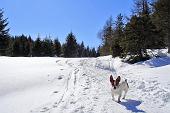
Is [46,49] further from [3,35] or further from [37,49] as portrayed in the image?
[3,35]

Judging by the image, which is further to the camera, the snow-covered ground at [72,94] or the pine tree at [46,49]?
the pine tree at [46,49]

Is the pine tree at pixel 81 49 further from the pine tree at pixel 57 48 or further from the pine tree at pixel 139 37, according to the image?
the pine tree at pixel 139 37

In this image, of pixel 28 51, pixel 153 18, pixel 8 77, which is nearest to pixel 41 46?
pixel 28 51

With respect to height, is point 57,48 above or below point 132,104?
above

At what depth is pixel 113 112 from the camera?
13.1 meters

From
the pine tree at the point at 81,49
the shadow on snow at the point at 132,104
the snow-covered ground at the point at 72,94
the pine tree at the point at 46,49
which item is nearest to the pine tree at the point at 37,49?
the pine tree at the point at 46,49

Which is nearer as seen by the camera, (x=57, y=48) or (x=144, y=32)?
(x=144, y=32)

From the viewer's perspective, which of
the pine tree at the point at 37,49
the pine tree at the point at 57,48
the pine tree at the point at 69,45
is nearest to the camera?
the pine tree at the point at 37,49

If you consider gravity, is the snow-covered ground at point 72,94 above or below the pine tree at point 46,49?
below

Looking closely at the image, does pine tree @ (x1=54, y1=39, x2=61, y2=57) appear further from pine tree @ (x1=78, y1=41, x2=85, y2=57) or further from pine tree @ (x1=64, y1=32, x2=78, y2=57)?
pine tree @ (x1=78, y1=41, x2=85, y2=57)

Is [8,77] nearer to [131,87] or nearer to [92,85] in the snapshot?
[92,85]

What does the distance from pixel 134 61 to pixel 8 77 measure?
17.2 meters

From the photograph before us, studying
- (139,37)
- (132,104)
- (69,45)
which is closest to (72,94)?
(132,104)

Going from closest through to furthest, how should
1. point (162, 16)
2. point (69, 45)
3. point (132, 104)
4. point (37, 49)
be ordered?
1. point (132, 104)
2. point (162, 16)
3. point (37, 49)
4. point (69, 45)
